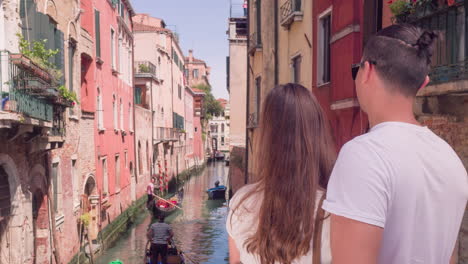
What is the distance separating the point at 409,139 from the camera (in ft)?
3.45

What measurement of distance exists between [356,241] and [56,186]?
9.62 m

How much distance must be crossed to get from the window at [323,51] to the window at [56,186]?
19.7ft

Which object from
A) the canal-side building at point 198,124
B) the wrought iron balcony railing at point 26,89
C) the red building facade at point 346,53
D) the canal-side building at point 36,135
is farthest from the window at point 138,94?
the canal-side building at point 198,124

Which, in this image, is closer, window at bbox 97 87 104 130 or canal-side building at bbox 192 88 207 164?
window at bbox 97 87 104 130

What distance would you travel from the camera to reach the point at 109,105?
1508 cm

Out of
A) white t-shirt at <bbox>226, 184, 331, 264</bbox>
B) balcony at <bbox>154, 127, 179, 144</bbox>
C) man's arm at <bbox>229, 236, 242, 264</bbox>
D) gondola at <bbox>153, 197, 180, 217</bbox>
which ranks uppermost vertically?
white t-shirt at <bbox>226, 184, 331, 264</bbox>

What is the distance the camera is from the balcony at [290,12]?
30.9 feet

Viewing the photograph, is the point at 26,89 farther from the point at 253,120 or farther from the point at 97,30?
the point at 253,120

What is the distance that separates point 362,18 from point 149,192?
16.1 meters

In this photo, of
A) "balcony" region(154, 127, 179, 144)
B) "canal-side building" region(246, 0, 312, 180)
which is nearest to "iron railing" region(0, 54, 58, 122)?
"canal-side building" region(246, 0, 312, 180)

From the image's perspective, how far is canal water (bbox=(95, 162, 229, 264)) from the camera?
42.3ft

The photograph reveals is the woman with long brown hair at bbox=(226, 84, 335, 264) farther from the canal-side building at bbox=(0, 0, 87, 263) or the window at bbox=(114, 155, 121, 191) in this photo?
the window at bbox=(114, 155, 121, 191)

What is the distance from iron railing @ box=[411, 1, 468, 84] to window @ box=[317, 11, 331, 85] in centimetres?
401

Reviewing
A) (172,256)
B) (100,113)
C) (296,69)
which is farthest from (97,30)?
(172,256)
